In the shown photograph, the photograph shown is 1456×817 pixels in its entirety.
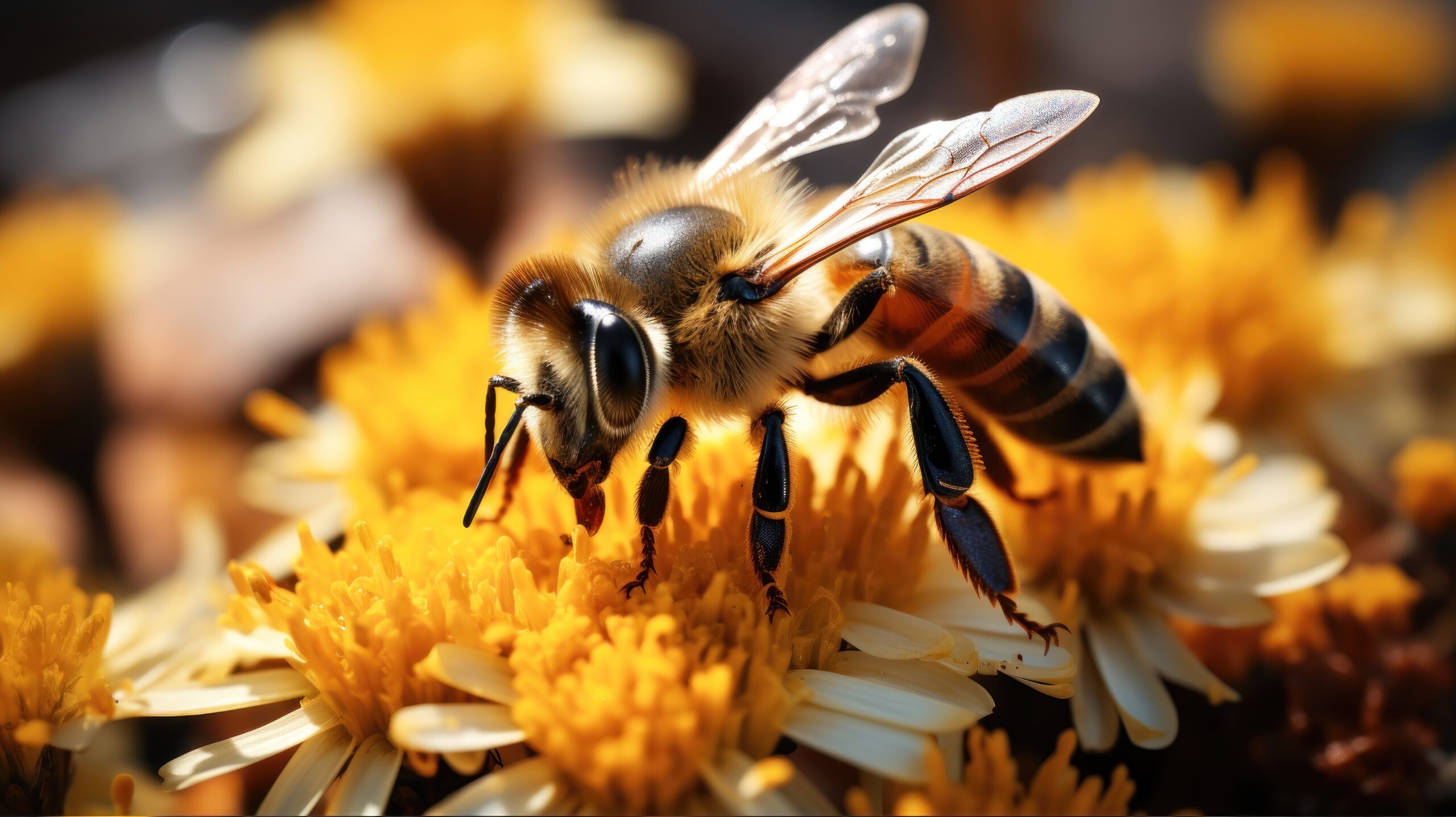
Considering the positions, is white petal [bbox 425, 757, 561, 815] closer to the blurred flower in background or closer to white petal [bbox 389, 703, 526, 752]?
white petal [bbox 389, 703, 526, 752]

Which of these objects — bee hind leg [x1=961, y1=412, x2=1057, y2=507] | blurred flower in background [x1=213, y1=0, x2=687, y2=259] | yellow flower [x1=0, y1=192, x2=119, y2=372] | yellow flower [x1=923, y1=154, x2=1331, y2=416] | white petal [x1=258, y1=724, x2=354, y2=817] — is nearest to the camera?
white petal [x1=258, y1=724, x2=354, y2=817]

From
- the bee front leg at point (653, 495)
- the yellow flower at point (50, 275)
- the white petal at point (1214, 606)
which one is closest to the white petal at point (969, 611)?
the white petal at point (1214, 606)

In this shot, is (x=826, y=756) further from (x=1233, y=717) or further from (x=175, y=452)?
(x=175, y=452)

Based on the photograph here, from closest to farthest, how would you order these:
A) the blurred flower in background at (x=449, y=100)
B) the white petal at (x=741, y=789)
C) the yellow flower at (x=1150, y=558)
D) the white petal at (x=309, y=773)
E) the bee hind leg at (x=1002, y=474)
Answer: the white petal at (x=741, y=789), the white petal at (x=309, y=773), the yellow flower at (x=1150, y=558), the bee hind leg at (x=1002, y=474), the blurred flower in background at (x=449, y=100)

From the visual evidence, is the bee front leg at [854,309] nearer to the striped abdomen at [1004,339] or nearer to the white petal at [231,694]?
the striped abdomen at [1004,339]

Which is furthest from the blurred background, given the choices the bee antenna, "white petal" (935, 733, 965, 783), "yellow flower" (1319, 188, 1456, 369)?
the bee antenna

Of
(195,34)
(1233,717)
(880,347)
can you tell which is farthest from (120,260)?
(1233,717)

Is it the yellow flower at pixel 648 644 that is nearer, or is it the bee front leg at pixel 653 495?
the yellow flower at pixel 648 644
